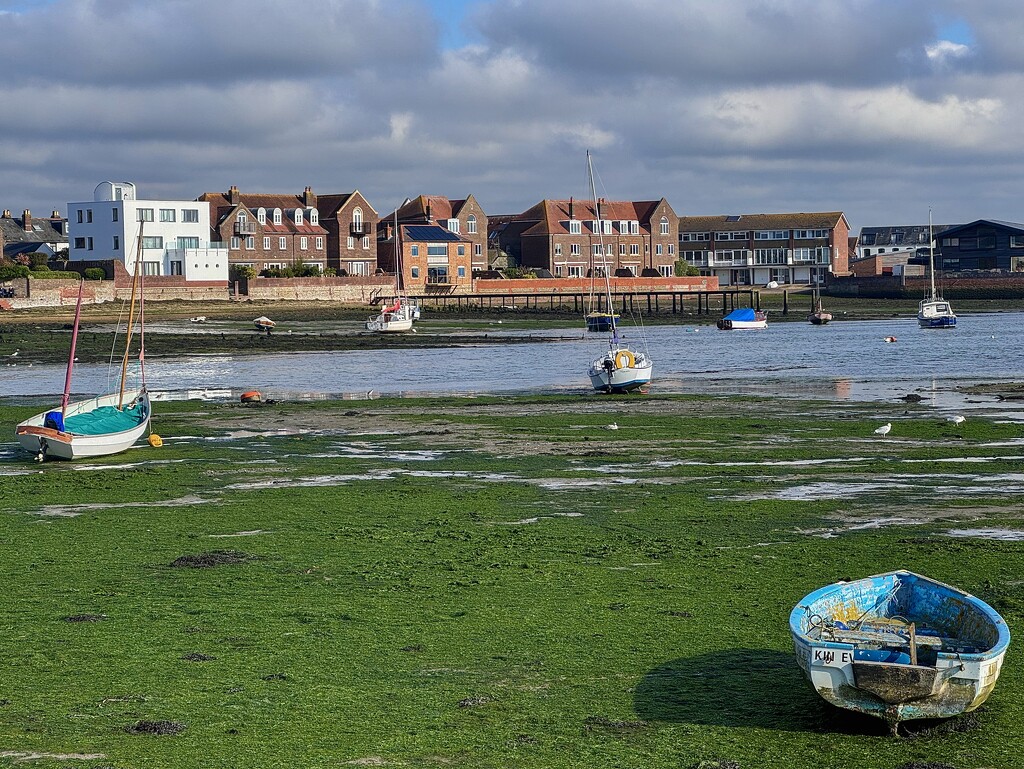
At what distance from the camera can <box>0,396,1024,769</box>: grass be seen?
10.7 metres

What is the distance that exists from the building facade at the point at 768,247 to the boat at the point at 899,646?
561ft

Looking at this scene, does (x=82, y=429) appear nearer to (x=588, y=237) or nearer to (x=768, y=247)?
(x=588, y=237)

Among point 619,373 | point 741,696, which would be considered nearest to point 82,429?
point 619,373

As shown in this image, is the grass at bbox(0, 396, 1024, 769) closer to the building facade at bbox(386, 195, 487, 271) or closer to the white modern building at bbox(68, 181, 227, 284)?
the white modern building at bbox(68, 181, 227, 284)

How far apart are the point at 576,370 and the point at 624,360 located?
12545 mm

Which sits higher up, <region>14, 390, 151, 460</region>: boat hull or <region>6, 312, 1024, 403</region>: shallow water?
<region>14, 390, 151, 460</region>: boat hull

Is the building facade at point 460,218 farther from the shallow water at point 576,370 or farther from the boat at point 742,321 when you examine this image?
the shallow water at point 576,370

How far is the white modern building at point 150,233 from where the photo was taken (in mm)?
122188

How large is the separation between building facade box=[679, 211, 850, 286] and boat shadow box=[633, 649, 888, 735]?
171m

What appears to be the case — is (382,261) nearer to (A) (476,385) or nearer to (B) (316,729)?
(A) (476,385)

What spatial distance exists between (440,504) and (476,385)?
27.3 meters

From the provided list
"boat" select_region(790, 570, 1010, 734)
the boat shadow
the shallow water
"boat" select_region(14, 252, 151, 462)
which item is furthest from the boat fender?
"boat" select_region(790, 570, 1010, 734)

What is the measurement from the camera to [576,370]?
188 ft

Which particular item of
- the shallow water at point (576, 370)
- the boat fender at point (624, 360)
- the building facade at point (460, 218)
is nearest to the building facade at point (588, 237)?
the building facade at point (460, 218)
